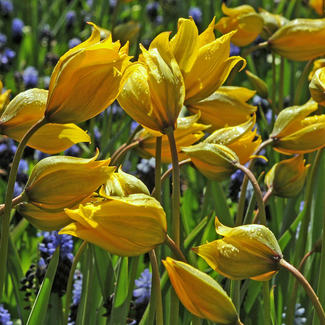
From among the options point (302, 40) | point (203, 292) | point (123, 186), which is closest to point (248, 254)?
point (203, 292)

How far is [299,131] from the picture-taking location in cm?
101

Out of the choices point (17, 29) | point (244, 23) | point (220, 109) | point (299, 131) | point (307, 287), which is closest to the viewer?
point (307, 287)

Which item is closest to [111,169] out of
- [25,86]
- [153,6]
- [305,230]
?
[305,230]

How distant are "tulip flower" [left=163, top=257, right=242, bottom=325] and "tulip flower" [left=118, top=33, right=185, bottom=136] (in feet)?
0.66

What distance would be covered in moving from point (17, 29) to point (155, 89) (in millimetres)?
2992

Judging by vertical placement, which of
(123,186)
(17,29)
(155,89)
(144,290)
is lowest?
(144,290)

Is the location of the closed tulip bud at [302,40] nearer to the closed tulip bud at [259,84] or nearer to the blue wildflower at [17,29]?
the closed tulip bud at [259,84]

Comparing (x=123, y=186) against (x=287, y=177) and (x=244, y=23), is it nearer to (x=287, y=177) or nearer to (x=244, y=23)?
(x=287, y=177)

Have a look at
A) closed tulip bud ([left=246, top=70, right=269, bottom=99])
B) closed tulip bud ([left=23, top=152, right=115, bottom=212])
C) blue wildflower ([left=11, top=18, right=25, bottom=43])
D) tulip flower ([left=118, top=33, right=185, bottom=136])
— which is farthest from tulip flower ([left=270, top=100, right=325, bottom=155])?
blue wildflower ([left=11, top=18, right=25, bottom=43])

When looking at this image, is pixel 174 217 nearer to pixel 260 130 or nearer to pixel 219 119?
pixel 219 119

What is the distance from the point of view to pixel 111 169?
740 millimetres

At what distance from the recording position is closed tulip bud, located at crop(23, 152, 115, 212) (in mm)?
738

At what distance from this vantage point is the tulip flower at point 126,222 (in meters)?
0.68

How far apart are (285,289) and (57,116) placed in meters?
0.89
